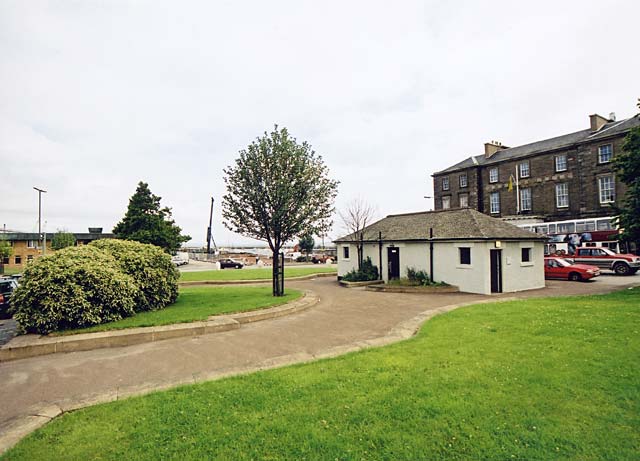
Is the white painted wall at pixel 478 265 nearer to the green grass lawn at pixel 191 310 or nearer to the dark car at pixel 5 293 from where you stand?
the green grass lawn at pixel 191 310

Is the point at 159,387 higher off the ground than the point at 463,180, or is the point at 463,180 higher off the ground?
the point at 463,180

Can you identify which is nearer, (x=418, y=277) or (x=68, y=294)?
(x=68, y=294)

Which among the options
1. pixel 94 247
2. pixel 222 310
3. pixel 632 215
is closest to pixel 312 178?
pixel 222 310

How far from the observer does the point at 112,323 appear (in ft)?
32.9

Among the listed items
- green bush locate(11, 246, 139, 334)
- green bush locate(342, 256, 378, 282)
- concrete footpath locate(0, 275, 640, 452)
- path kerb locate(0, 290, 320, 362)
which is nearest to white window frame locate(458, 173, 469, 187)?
green bush locate(342, 256, 378, 282)

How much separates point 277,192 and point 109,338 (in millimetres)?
8280

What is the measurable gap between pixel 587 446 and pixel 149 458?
4386 mm

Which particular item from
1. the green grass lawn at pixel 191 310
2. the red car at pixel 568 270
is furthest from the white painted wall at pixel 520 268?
the green grass lawn at pixel 191 310

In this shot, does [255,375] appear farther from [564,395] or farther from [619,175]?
[619,175]

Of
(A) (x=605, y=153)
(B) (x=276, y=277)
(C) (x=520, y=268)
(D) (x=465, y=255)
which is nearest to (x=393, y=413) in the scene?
(B) (x=276, y=277)

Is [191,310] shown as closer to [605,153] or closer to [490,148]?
[605,153]

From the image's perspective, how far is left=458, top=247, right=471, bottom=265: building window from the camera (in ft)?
60.0

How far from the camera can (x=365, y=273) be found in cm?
2286

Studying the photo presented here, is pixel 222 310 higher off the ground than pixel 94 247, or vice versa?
pixel 94 247
